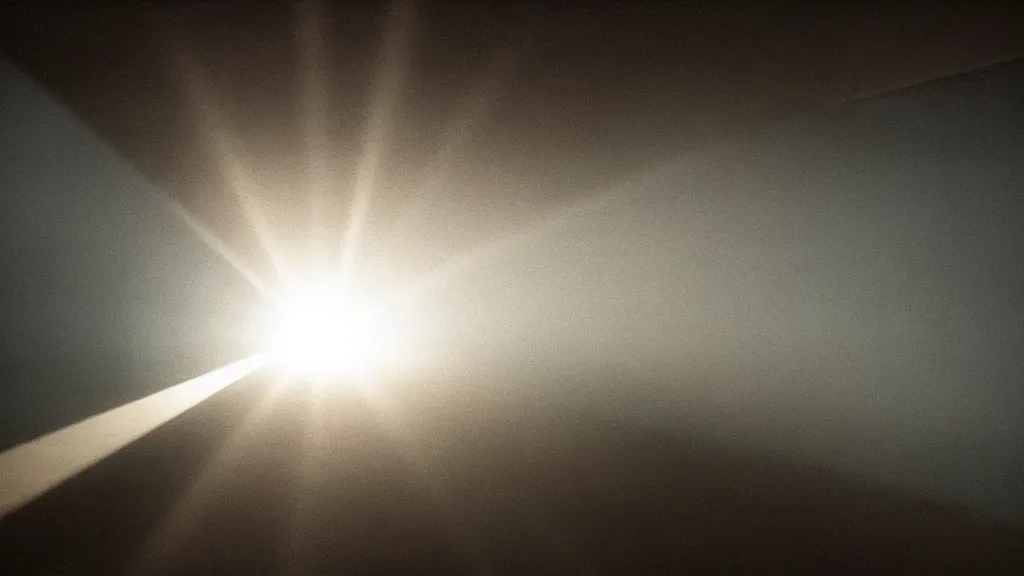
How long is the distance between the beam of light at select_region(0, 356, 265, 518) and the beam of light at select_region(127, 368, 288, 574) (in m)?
0.05

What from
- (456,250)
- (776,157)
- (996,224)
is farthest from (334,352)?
(996,224)

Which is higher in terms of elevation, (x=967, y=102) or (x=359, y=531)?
(x=967, y=102)

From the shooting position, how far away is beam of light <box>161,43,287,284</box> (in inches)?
29.3

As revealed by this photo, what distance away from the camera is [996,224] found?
0.81 meters

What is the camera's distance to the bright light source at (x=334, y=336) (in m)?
0.79

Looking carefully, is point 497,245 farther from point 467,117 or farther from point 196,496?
point 196,496

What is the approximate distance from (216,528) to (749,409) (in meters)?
0.57

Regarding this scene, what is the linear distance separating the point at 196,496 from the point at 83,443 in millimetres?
130

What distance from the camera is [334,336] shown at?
2.60 ft

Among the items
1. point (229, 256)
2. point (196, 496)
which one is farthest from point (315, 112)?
point (196, 496)

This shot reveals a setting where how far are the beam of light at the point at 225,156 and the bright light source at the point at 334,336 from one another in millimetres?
45

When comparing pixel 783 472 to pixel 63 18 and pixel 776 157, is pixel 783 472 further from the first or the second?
pixel 63 18

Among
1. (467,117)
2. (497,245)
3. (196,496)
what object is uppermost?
(467,117)

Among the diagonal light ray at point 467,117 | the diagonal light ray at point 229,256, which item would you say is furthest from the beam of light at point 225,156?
the diagonal light ray at point 467,117
